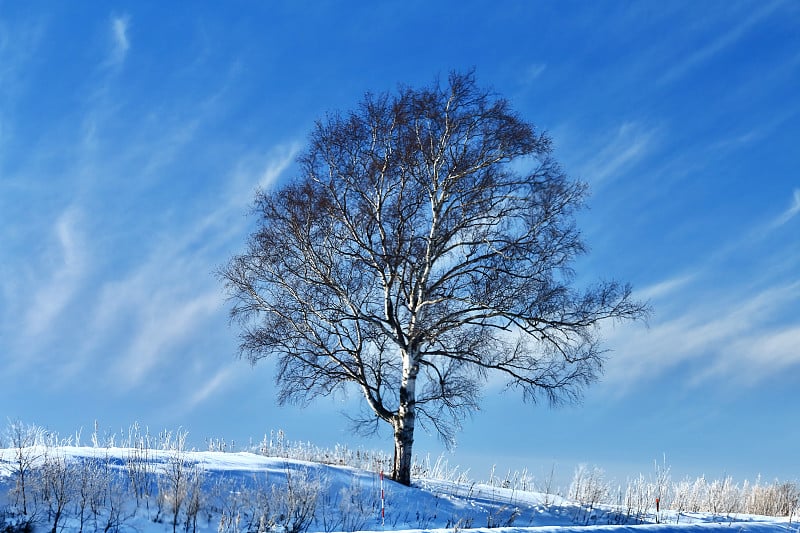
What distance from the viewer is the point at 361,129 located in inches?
672

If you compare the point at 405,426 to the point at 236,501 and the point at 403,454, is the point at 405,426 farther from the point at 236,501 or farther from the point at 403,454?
the point at 236,501

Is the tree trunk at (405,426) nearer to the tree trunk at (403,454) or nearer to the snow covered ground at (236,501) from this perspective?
the tree trunk at (403,454)

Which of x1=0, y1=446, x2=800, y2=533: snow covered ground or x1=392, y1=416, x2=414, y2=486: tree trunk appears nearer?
x1=0, y1=446, x2=800, y2=533: snow covered ground

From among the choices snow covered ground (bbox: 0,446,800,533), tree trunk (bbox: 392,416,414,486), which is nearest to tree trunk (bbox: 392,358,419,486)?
tree trunk (bbox: 392,416,414,486)

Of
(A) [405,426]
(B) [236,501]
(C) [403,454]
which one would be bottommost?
(B) [236,501]

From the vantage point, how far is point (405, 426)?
52.2 ft

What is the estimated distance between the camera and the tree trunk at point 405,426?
616 inches

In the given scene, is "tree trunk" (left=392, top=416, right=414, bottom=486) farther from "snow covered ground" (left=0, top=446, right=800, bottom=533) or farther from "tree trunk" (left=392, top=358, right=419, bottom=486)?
"snow covered ground" (left=0, top=446, right=800, bottom=533)

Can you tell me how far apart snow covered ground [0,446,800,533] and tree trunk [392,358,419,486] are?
1.88ft

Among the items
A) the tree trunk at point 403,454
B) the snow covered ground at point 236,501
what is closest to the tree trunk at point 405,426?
the tree trunk at point 403,454

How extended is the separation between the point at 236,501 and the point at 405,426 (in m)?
5.32

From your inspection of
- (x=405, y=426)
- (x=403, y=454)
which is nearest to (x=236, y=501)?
(x=403, y=454)

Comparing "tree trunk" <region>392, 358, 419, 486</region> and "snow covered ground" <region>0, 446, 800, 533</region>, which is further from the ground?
"tree trunk" <region>392, 358, 419, 486</region>

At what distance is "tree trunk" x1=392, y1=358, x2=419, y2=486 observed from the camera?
1564 cm
